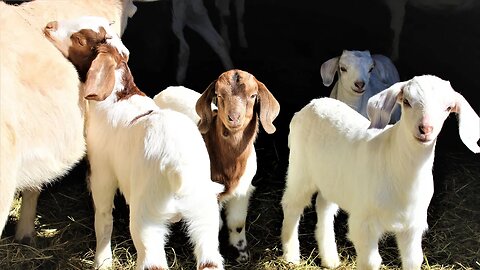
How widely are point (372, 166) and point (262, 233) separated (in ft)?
4.29

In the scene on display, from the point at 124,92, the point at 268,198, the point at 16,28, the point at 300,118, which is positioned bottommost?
the point at 268,198

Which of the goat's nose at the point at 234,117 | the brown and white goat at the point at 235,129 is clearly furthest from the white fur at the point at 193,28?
the goat's nose at the point at 234,117

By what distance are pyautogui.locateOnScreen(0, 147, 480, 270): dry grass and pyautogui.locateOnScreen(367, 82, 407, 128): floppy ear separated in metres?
1.32

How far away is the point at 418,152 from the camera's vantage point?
12.2 ft

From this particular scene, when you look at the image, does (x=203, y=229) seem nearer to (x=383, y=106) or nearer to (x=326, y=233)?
(x=383, y=106)

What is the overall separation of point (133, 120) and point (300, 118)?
3.46 feet

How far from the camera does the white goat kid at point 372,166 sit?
3600 millimetres

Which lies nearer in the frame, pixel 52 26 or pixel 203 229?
pixel 203 229

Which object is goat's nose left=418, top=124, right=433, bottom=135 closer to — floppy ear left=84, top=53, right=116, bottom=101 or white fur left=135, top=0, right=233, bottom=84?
floppy ear left=84, top=53, right=116, bottom=101

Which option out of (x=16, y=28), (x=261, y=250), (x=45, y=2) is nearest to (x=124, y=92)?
(x=16, y=28)

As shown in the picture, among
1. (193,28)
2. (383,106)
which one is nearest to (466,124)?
(383,106)

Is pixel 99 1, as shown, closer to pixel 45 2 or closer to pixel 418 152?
pixel 45 2

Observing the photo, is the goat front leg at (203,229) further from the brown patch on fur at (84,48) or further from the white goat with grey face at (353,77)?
the white goat with grey face at (353,77)

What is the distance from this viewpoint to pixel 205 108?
14.4 ft
